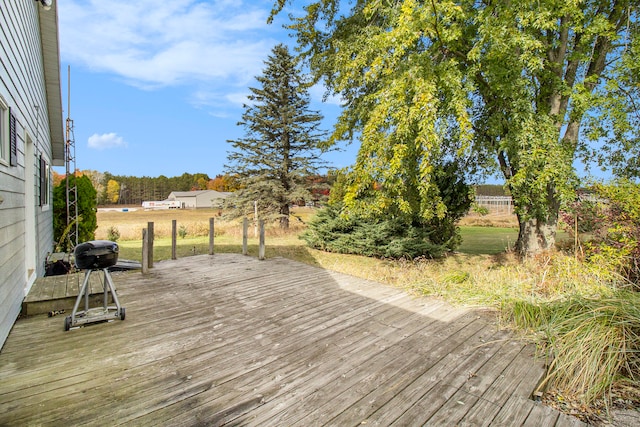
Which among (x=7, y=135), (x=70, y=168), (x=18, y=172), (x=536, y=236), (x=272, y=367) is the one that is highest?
(x=70, y=168)

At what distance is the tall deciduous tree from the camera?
623cm

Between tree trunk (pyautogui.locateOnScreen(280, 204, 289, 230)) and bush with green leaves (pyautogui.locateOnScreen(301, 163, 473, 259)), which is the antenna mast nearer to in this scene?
bush with green leaves (pyautogui.locateOnScreen(301, 163, 473, 259))

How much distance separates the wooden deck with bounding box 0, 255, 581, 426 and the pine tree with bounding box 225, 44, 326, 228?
10804 mm

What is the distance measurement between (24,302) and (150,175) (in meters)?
58.2

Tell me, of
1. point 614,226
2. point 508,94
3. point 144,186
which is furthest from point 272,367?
point 144,186

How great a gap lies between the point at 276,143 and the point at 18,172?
11688 mm

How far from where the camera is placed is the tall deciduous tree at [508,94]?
6227mm

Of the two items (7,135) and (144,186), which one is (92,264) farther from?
(144,186)

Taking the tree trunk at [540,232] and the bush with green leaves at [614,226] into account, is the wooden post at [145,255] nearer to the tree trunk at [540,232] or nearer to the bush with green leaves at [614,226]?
the bush with green leaves at [614,226]

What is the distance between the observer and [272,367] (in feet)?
7.92

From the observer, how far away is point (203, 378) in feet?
7.37

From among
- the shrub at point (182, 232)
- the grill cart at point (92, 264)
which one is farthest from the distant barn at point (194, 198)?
the grill cart at point (92, 264)

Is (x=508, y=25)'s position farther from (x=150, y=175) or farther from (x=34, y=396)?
(x=150, y=175)

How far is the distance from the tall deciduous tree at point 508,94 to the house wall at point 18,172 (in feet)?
17.6
